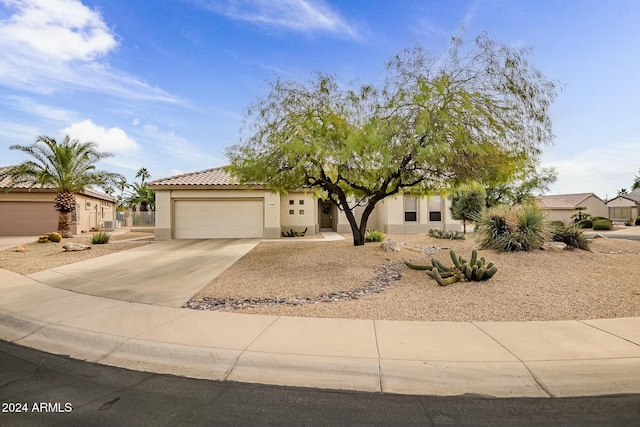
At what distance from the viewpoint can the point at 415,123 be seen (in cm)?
Answer: 930

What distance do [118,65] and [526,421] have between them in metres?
16.4

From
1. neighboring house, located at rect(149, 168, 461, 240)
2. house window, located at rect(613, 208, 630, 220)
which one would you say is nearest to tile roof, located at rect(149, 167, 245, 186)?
neighboring house, located at rect(149, 168, 461, 240)

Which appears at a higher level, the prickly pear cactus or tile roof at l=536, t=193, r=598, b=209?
tile roof at l=536, t=193, r=598, b=209

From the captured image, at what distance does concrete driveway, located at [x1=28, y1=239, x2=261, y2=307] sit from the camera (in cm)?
744

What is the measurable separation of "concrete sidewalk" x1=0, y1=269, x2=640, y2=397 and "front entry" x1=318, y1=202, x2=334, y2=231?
2242 centimetres

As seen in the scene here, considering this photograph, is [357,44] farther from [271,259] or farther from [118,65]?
[118,65]

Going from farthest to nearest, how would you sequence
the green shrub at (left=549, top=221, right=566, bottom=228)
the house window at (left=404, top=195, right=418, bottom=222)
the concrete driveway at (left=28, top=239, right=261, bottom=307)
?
the house window at (left=404, top=195, right=418, bottom=222), the green shrub at (left=549, top=221, right=566, bottom=228), the concrete driveway at (left=28, top=239, right=261, bottom=307)

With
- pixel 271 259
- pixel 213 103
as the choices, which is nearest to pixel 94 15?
pixel 213 103

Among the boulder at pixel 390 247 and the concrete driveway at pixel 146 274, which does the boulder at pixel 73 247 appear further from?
the boulder at pixel 390 247

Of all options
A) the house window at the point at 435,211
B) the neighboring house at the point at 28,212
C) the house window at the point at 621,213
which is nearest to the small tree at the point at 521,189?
the house window at the point at 435,211

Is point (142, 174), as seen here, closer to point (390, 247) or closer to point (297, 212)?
point (297, 212)

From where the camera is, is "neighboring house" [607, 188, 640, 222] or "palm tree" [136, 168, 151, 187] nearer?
"neighboring house" [607, 188, 640, 222]

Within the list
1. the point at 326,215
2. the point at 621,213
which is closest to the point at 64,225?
the point at 326,215

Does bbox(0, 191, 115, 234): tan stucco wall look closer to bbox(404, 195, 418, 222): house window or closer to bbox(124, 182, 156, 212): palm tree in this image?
bbox(124, 182, 156, 212): palm tree
